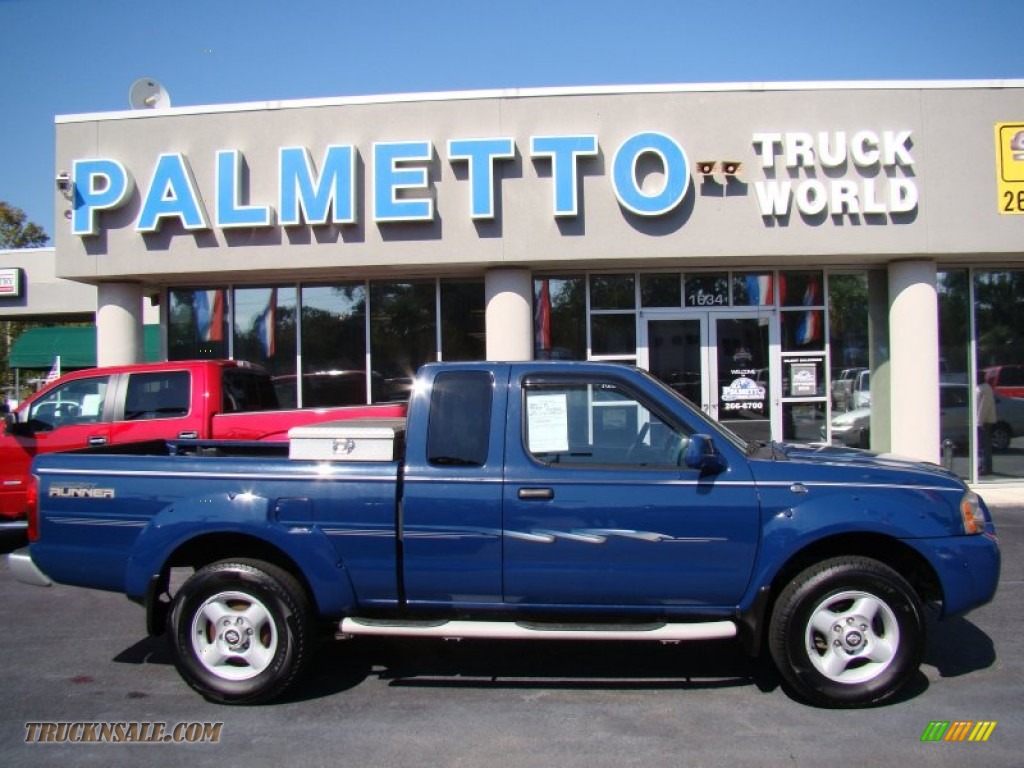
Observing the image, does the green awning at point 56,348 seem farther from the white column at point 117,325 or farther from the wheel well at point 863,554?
the wheel well at point 863,554

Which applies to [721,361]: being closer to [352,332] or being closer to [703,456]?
[352,332]

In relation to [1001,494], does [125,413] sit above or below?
above

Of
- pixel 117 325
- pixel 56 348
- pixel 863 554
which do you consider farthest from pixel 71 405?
pixel 56 348

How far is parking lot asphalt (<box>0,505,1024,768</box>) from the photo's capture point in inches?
153

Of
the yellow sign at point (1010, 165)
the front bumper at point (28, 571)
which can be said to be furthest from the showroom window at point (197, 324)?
the yellow sign at point (1010, 165)

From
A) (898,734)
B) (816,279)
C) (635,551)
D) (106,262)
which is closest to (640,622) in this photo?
(635,551)

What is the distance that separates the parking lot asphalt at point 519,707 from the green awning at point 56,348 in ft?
56.3

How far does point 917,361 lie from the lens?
11578 millimetres

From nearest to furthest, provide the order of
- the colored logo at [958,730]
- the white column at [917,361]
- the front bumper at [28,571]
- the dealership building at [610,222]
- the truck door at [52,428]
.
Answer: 1. the colored logo at [958,730]
2. the front bumper at [28,571]
3. the truck door at [52,428]
4. the dealership building at [610,222]
5. the white column at [917,361]

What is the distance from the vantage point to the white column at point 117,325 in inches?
475

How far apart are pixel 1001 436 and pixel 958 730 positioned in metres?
10.3

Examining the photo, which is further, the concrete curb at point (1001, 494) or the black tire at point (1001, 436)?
the black tire at point (1001, 436)

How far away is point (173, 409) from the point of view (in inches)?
316

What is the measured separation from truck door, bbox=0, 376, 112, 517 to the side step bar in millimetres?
5184
